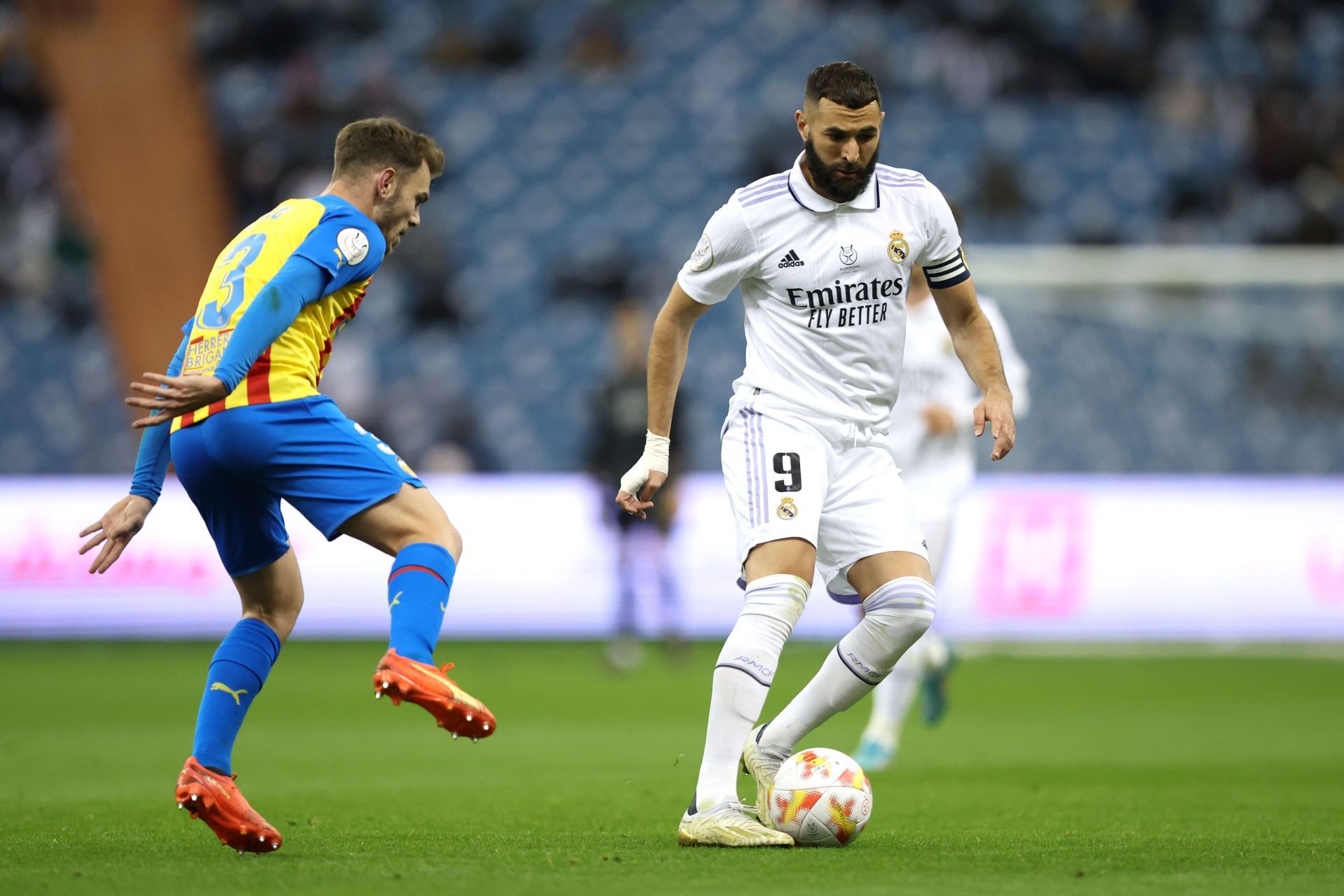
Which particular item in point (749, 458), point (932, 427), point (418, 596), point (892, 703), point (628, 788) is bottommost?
point (628, 788)

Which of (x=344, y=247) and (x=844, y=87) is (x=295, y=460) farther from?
(x=844, y=87)

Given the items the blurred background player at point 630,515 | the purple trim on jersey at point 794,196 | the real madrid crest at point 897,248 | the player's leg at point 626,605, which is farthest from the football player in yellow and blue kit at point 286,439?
the blurred background player at point 630,515

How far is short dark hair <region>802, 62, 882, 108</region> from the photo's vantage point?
5141 millimetres

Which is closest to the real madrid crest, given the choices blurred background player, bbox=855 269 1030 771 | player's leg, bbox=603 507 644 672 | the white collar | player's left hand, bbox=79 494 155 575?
the white collar

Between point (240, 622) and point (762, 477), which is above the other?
point (762, 477)

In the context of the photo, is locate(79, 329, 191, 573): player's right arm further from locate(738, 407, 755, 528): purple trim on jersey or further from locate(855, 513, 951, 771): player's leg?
locate(855, 513, 951, 771): player's leg

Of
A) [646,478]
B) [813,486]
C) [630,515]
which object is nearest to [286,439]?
[646,478]

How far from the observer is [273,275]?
15.2ft

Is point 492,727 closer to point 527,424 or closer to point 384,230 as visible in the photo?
point 384,230

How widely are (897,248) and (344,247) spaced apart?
1.71 meters

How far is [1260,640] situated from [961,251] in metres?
9.77

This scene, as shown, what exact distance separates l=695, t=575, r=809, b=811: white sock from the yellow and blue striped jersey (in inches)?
56.5

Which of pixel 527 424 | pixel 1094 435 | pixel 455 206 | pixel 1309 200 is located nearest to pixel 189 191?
pixel 455 206

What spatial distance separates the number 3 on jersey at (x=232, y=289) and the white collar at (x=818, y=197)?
64.2 inches
